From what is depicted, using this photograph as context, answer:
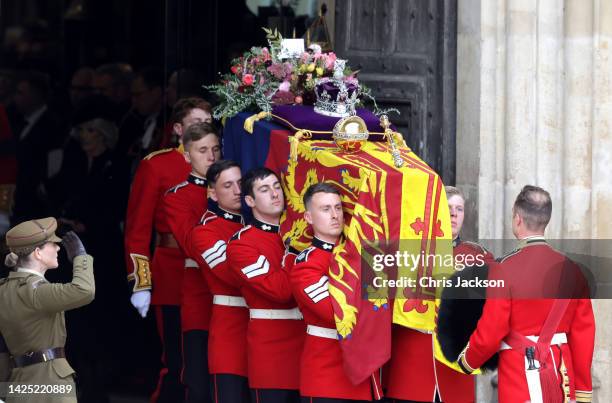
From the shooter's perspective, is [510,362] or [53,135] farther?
[53,135]

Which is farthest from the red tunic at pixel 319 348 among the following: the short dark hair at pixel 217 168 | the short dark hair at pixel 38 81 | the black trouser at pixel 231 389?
the short dark hair at pixel 38 81

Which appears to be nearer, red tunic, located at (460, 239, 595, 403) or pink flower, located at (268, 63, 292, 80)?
red tunic, located at (460, 239, 595, 403)

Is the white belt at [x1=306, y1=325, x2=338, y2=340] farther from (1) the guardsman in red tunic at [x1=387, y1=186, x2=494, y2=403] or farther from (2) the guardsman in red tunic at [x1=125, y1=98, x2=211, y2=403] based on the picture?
(2) the guardsman in red tunic at [x1=125, y1=98, x2=211, y2=403]

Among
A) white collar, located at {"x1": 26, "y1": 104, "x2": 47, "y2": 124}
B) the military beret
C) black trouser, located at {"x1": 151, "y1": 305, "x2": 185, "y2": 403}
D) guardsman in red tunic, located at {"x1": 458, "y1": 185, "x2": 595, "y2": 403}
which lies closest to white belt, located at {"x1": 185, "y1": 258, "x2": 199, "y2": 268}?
black trouser, located at {"x1": 151, "y1": 305, "x2": 185, "y2": 403}

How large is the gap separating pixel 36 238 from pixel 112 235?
4112mm

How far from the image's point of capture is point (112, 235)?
39.2ft

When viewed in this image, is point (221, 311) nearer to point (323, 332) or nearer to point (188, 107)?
point (323, 332)

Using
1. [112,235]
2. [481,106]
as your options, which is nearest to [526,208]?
[481,106]

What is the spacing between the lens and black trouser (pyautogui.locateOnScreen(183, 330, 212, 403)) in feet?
30.3

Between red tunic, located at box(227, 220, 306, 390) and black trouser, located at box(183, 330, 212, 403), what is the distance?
84 centimetres

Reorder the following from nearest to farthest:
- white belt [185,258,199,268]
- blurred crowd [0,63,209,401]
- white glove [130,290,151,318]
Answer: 1. white belt [185,258,199,268]
2. white glove [130,290,151,318]
3. blurred crowd [0,63,209,401]

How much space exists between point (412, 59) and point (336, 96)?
115 centimetres

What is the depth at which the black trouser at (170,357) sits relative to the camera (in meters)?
9.76

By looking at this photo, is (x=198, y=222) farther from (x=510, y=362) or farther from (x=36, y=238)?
(x=510, y=362)
